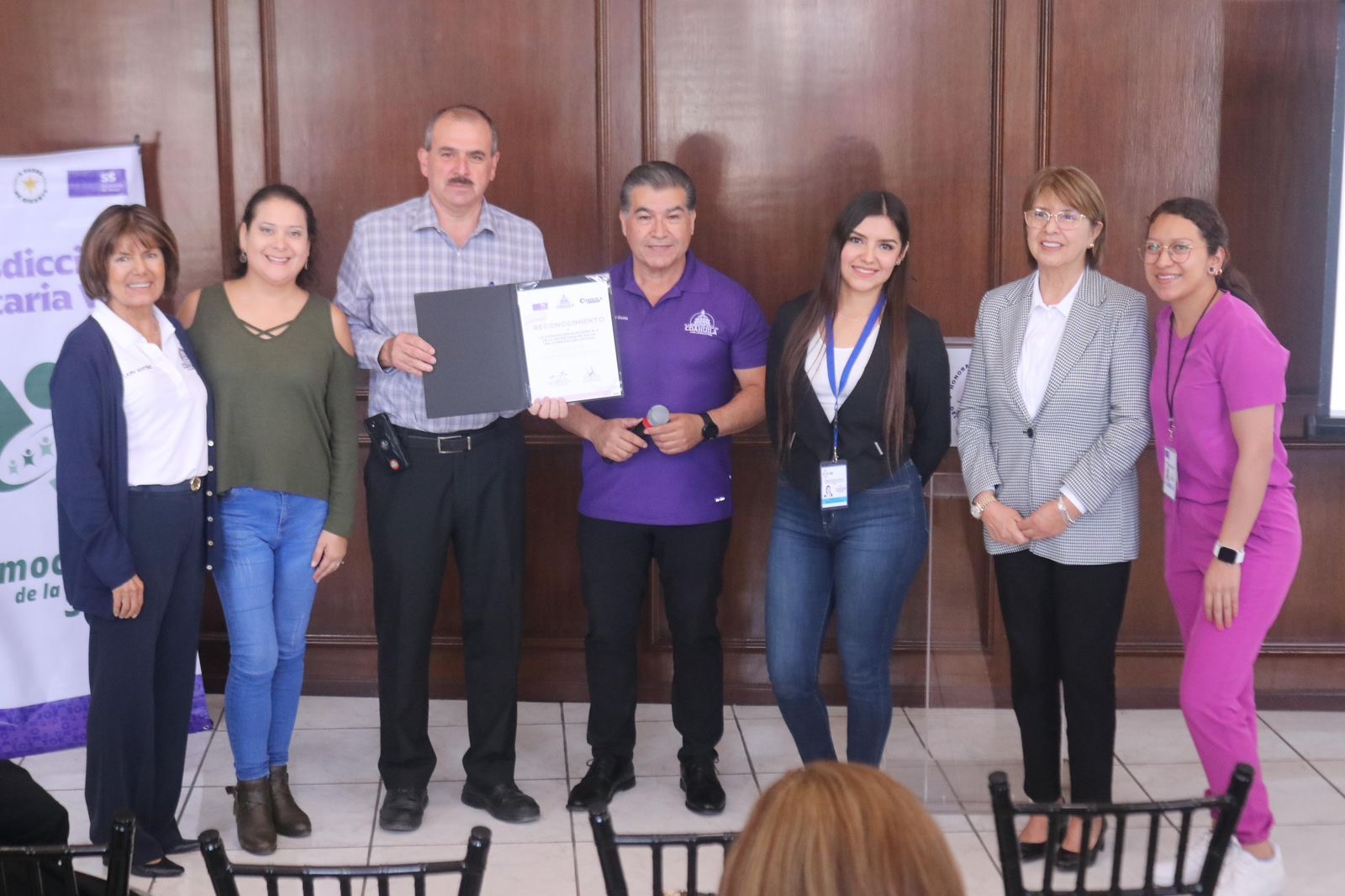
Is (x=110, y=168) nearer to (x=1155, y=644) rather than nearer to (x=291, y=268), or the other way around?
(x=291, y=268)

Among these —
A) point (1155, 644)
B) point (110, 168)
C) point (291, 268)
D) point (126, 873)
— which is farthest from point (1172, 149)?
point (126, 873)

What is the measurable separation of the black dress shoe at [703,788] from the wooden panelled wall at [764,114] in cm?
110

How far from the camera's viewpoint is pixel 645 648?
183 inches

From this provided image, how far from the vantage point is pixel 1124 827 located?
173 cm

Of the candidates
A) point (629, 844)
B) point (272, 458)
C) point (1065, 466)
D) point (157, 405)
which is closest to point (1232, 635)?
point (1065, 466)

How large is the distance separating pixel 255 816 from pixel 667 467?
56.1 inches

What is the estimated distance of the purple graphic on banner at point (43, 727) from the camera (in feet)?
13.5

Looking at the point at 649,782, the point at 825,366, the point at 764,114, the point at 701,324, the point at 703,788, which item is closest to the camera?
the point at 825,366

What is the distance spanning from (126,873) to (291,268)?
1.93 meters

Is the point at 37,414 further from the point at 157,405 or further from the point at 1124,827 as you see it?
the point at 1124,827

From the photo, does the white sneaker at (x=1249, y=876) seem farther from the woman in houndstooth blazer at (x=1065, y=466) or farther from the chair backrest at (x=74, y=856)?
the chair backrest at (x=74, y=856)

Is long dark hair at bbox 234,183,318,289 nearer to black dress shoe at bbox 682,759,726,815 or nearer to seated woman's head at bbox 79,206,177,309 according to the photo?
seated woman's head at bbox 79,206,177,309

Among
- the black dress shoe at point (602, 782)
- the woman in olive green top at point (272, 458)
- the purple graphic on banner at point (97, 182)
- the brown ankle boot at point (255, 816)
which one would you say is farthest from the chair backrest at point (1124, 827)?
the purple graphic on banner at point (97, 182)

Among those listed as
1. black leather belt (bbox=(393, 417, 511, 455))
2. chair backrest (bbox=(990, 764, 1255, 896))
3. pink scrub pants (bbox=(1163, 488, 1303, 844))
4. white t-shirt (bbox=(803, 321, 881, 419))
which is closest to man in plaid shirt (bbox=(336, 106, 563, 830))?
black leather belt (bbox=(393, 417, 511, 455))
